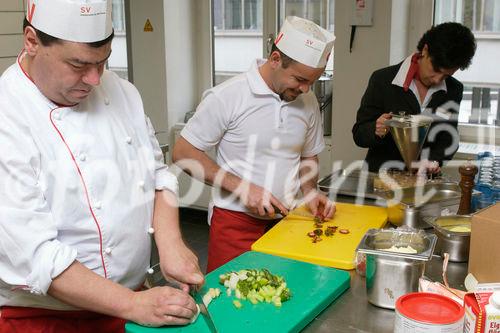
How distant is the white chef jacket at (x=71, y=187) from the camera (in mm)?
1158

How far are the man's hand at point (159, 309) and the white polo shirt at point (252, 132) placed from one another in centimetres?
81

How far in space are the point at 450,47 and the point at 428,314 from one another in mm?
1356

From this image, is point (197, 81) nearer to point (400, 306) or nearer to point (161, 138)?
point (161, 138)

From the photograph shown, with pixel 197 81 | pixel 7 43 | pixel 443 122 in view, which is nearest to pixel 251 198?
pixel 443 122

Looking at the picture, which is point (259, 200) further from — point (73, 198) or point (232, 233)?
point (73, 198)

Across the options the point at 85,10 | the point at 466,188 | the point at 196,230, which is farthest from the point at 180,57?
the point at 85,10

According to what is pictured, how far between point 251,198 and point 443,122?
3.21 ft

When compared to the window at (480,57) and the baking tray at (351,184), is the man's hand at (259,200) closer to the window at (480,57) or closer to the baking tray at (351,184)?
the baking tray at (351,184)

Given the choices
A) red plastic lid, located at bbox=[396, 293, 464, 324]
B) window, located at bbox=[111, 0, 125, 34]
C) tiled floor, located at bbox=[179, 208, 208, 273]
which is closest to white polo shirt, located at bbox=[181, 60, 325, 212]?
red plastic lid, located at bbox=[396, 293, 464, 324]

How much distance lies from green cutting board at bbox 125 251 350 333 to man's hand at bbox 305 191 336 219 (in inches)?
14.4

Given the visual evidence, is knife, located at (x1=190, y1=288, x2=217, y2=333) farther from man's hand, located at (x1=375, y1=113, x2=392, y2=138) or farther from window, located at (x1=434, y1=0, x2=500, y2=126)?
window, located at (x1=434, y1=0, x2=500, y2=126)

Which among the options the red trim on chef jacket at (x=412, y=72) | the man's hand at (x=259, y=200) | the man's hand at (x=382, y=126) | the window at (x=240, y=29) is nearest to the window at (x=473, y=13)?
the window at (x=240, y=29)

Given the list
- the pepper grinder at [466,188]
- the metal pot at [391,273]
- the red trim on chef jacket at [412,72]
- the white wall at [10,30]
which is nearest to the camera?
Result: the metal pot at [391,273]

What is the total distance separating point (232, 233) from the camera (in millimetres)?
2012
